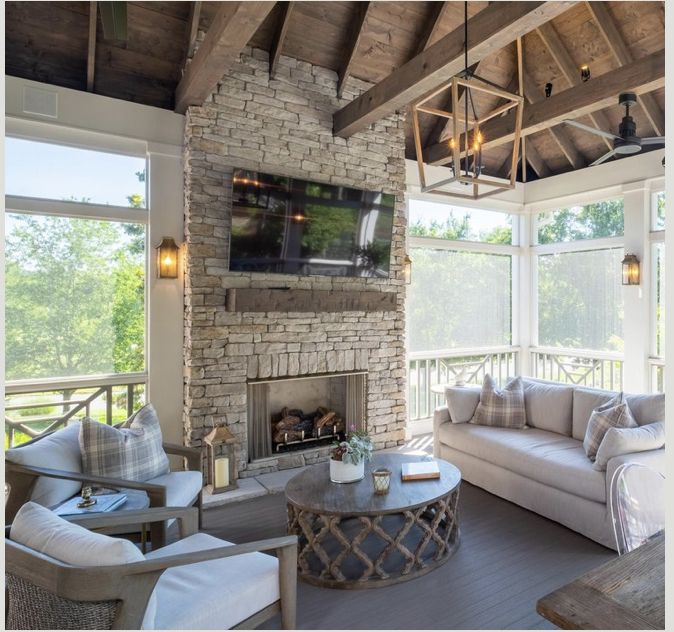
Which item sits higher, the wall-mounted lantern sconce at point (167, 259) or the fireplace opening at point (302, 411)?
the wall-mounted lantern sconce at point (167, 259)

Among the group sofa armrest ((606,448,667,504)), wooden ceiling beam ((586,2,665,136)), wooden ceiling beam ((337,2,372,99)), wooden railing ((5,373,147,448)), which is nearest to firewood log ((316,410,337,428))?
wooden railing ((5,373,147,448))

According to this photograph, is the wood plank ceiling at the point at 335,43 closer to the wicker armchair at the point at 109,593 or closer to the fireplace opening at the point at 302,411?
the fireplace opening at the point at 302,411

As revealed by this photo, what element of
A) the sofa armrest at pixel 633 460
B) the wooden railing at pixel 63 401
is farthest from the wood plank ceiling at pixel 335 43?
the sofa armrest at pixel 633 460

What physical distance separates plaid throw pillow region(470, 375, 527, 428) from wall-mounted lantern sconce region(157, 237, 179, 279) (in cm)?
308

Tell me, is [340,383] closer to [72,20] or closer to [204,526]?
[204,526]

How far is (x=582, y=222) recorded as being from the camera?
6.63m

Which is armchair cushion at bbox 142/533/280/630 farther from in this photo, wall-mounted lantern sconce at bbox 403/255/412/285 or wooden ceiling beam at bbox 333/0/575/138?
wall-mounted lantern sconce at bbox 403/255/412/285

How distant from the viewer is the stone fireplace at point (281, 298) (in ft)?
13.9

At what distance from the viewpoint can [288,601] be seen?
2025mm

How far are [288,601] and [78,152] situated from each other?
13.0 feet

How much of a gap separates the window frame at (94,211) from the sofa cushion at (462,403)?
2866 mm

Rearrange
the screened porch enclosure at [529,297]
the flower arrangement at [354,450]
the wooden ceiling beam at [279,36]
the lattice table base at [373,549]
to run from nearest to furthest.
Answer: the lattice table base at [373,549] → the flower arrangement at [354,450] → the wooden ceiling beam at [279,36] → the screened porch enclosure at [529,297]

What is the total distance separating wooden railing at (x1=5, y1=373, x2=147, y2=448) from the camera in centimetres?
382

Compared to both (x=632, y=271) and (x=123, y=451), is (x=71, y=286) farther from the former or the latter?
(x=632, y=271)
